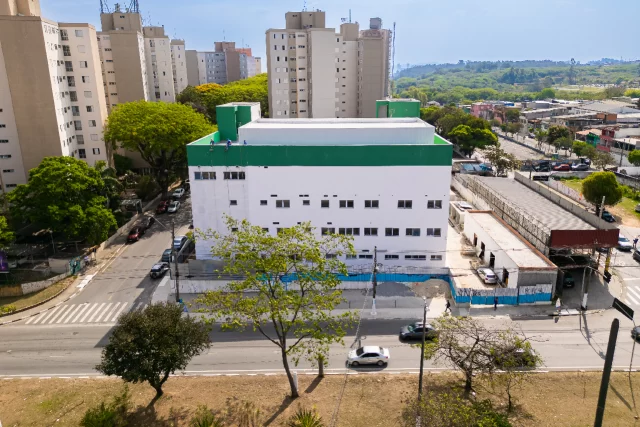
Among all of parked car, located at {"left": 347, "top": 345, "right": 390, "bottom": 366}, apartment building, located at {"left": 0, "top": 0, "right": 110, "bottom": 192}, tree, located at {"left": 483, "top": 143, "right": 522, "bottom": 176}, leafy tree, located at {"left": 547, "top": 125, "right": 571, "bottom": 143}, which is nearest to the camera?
parked car, located at {"left": 347, "top": 345, "right": 390, "bottom": 366}

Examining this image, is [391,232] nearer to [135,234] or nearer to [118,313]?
[118,313]

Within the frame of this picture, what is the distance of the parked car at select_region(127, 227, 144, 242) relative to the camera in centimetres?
4838

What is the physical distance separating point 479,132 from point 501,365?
244ft

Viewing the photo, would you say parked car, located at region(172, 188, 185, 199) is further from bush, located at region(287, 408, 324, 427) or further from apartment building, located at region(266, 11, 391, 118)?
bush, located at region(287, 408, 324, 427)

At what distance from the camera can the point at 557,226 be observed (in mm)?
39656

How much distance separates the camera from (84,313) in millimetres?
34781

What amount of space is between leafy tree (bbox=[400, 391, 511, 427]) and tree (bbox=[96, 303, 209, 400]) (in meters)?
11.6

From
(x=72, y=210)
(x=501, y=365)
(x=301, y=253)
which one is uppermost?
(x=301, y=253)

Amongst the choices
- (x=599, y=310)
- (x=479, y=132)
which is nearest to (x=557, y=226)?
(x=599, y=310)

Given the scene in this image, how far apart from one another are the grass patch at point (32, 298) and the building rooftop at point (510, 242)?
38186 millimetres

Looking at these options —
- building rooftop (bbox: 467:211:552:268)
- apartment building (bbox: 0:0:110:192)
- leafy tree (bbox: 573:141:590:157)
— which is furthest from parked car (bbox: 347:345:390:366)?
leafy tree (bbox: 573:141:590:157)

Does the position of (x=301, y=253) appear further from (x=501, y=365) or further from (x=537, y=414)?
(x=537, y=414)


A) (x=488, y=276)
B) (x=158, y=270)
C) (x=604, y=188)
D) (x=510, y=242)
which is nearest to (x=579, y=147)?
(x=604, y=188)

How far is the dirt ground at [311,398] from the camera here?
22.2 m
